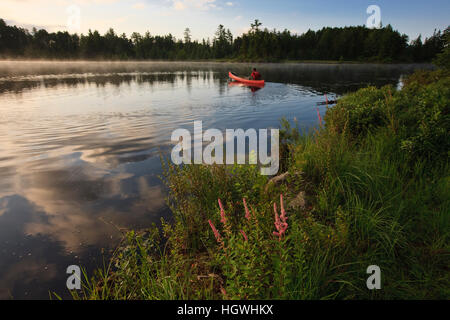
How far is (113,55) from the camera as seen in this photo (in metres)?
158

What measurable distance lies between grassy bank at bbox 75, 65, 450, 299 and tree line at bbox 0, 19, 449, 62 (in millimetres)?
124094

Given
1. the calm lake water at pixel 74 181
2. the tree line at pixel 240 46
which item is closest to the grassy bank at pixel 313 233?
the calm lake water at pixel 74 181

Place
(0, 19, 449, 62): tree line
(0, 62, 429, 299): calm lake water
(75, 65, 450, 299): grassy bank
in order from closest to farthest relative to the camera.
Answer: (75, 65, 450, 299): grassy bank < (0, 62, 429, 299): calm lake water < (0, 19, 449, 62): tree line

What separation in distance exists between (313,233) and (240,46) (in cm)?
15524

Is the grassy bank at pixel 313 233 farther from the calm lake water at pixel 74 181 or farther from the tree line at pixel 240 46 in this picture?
the tree line at pixel 240 46

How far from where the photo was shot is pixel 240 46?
14188 cm

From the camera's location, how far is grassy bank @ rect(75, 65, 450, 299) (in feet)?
9.27

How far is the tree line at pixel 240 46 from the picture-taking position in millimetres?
113056

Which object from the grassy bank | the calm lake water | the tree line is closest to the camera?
the grassy bank

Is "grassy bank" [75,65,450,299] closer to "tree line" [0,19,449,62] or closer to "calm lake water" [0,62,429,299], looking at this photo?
"calm lake water" [0,62,429,299]

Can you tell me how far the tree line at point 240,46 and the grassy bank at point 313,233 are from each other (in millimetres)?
124094

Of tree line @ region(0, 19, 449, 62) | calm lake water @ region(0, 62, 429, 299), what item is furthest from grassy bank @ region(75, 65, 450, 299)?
tree line @ region(0, 19, 449, 62)

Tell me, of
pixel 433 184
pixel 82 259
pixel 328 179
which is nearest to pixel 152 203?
pixel 82 259

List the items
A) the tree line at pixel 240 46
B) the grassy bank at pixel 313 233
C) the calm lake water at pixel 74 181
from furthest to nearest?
the tree line at pixel 240 46
the calm lake water at pixel 74 181
the grassy bank at pixel 313 233
